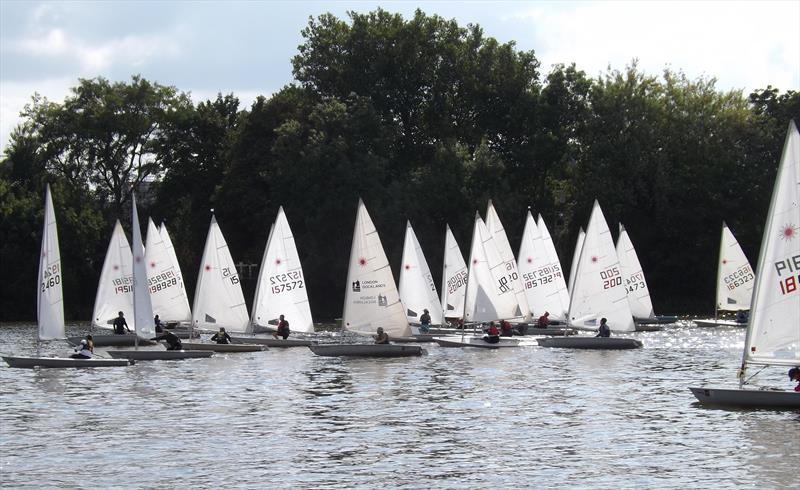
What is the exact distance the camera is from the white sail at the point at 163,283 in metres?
62.1

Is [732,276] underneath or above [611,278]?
above

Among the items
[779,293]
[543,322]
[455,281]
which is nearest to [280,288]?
[455,281]

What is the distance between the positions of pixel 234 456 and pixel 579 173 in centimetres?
6843

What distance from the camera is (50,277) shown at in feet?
162

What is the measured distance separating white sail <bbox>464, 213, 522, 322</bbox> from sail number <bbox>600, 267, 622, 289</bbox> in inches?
218

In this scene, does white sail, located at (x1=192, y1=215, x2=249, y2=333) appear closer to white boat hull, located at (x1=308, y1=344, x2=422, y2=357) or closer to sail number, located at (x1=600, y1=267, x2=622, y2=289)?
white boat hull, located at (x1=308, y1=344, x2=422, y2=357)

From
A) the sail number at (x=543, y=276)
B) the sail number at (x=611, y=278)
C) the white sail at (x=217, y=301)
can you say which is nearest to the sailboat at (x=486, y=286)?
the sail number at (x=543, y=276)

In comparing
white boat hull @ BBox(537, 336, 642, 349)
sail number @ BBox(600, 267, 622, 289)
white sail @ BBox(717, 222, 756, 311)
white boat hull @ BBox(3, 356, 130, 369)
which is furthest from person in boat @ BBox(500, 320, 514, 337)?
white boat hull @ BBox(3, 356, 130, 369)

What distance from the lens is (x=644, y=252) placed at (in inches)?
3551

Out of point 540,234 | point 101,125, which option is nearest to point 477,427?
point 540,234

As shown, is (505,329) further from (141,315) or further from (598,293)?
(141,315)

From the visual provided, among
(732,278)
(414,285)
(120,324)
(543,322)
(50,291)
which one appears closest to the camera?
(50,291)

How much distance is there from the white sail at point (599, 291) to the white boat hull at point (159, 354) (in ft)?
52.1

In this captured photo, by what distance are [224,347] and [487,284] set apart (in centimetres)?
1257
